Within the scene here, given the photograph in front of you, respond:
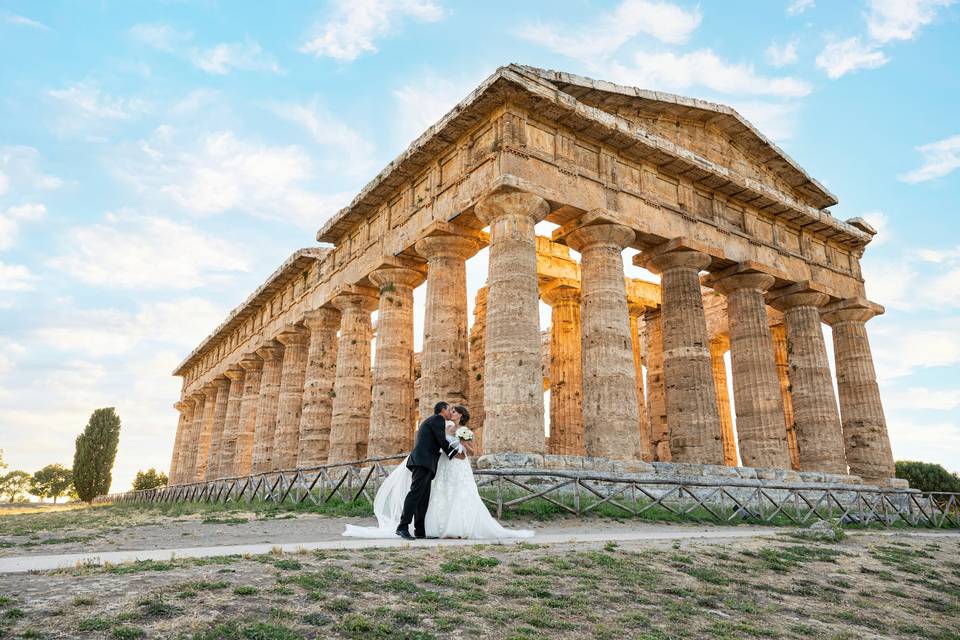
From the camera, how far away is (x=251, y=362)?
32.5 m

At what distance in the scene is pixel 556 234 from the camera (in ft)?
63.0

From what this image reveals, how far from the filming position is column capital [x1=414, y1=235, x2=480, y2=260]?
19.1 meters

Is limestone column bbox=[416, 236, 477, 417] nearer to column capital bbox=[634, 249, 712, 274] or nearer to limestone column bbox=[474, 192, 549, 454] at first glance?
limestone column bbox=[474, 192, 549, 454]

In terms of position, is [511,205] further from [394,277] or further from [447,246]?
[394,277]

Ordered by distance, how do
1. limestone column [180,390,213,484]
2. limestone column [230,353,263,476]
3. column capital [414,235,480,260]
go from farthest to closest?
1. limestone column [180,390,213,484]
2. limestone column [230,353,263,476]
3. column capital [414,235,480,260]

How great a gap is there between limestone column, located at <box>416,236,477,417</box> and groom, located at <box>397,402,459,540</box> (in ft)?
25.9

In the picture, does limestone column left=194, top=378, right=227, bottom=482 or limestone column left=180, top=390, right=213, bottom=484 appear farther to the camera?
limestone column left=180, top=390, right=213, bottom=484

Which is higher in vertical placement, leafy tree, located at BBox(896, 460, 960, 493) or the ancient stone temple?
the ancient stone temple

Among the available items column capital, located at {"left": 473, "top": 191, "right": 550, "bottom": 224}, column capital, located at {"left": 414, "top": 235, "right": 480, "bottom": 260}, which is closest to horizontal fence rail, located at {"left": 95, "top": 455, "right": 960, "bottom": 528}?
column capital, located at {"left": 414, "top": 235, "right": 480, "bottom": 260}

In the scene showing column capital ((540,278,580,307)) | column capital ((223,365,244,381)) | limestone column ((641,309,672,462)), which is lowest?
limestone column ((641,309,672,462))

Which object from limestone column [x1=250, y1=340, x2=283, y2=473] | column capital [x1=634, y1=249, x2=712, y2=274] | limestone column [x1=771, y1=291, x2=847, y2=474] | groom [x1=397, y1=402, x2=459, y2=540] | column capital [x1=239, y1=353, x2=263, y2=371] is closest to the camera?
groom [x1=397, y1=402, x2=459, y2=540]

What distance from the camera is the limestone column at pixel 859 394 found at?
75.3ft

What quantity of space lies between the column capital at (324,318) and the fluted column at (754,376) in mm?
14097

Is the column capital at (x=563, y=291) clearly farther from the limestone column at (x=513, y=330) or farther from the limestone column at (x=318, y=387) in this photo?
the limestone column at (x=318, y=387)
